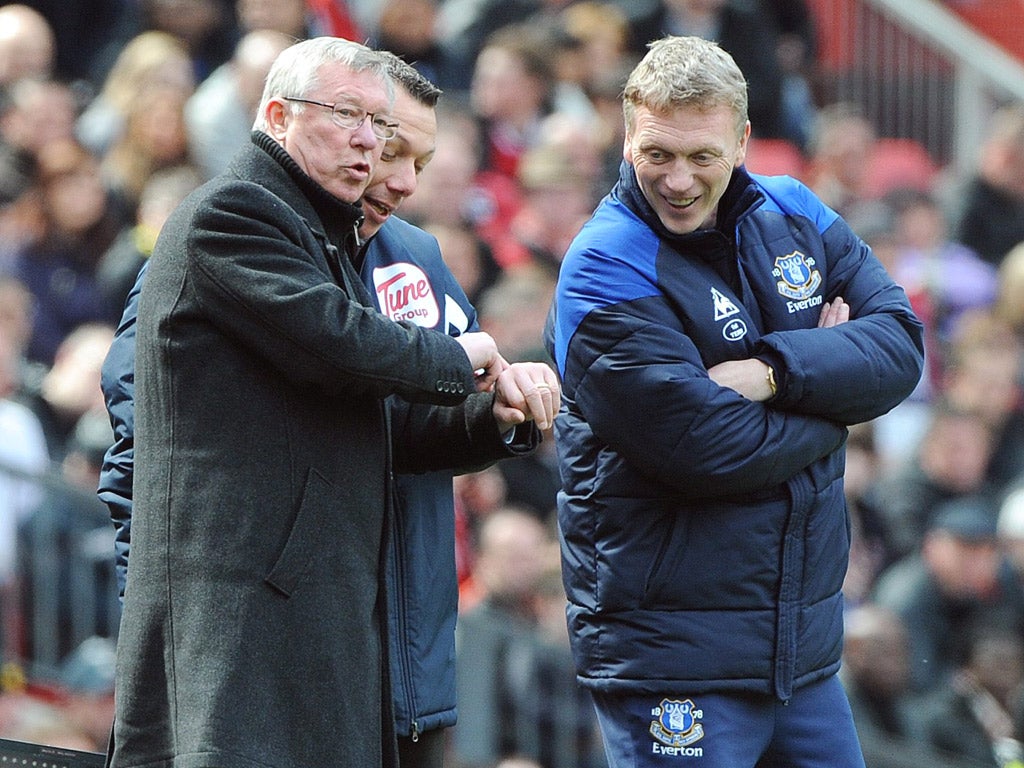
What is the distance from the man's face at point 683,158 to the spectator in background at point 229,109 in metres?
4.38

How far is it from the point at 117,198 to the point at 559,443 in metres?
4.39

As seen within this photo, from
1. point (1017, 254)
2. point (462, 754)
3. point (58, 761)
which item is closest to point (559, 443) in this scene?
point (58, 761)

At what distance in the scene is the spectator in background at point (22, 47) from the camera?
27.0ft

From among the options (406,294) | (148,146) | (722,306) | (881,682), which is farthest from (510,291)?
(722,306)

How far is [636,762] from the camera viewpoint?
3.70 metres

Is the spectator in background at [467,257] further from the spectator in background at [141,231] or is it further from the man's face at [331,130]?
the man's face at [331,130]

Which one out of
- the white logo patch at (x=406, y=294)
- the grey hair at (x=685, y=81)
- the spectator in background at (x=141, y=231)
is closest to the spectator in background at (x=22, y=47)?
the spectator in background at (x=141, y=231)

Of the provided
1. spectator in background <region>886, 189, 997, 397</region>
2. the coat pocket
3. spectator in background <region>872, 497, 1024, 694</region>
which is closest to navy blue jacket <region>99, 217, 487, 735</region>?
the coat pocket

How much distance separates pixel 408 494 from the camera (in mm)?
3756

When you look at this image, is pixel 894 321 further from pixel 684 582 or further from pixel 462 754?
pixel 462 754

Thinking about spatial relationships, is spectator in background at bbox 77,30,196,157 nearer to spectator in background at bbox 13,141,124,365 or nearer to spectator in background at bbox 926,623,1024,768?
spectator in background at bbox 13,141,124,365

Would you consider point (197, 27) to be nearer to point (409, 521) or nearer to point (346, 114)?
point (409, 521)

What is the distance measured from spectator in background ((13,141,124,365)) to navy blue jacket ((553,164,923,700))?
4176mm

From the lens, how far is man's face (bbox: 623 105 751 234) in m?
3.65
